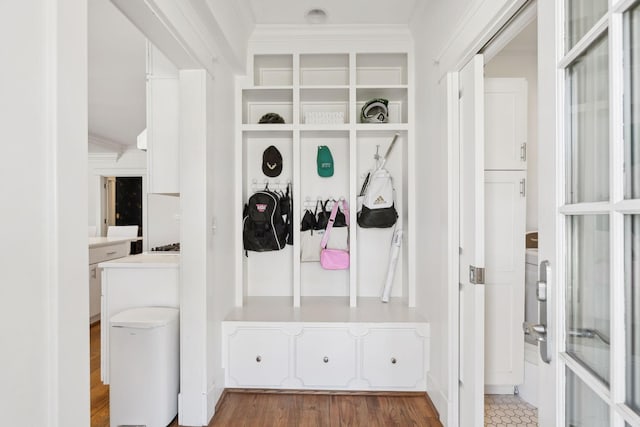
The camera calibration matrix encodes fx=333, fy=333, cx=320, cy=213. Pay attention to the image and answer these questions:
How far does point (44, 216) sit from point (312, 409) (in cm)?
193

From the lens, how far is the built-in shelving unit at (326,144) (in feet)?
8.86

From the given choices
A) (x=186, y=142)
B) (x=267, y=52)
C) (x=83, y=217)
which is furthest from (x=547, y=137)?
(x=267, y=52)

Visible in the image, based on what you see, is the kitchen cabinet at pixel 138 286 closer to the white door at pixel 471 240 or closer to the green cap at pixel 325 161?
the green cap at pixel 325 161

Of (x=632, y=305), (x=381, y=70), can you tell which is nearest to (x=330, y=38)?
(x=381, y=70)

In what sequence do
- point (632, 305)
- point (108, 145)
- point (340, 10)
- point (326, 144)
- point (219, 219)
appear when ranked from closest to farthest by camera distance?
point (632, 305), point (219, 219), point (340, 10), point (326, 144), point (108, 145)

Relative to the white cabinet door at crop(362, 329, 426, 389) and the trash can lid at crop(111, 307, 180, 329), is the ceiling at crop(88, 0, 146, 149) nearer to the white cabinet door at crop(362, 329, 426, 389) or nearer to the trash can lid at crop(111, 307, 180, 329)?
the trash can lid at crop(111, 307, 180, 329)

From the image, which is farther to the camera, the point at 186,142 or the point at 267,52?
the point at 267,52

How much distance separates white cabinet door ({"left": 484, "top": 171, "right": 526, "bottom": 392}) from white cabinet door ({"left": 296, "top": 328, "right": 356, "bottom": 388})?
Result: 905 mm

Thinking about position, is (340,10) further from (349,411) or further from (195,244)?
(349,411)

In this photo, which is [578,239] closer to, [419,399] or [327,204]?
[419,399]

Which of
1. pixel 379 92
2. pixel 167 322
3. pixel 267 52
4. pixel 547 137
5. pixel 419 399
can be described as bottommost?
pixel 419 399

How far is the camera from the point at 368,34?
8.44ft

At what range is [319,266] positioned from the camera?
3.01 meters

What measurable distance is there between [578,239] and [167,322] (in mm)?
1998
